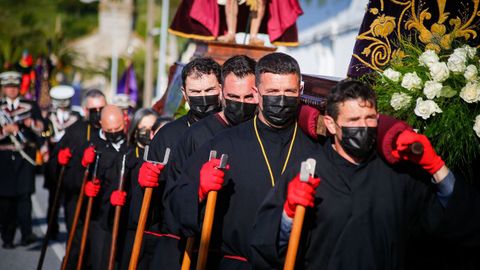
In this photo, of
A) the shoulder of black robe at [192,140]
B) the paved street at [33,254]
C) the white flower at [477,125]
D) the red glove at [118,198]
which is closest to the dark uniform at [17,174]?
the paved street at [33,254]

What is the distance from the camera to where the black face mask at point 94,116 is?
11387 millimetres

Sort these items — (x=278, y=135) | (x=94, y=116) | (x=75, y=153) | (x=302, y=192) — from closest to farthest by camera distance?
(x=302, y=192) < (x=278, y=135) < (x=75, y=153) < (x=94, y=116)

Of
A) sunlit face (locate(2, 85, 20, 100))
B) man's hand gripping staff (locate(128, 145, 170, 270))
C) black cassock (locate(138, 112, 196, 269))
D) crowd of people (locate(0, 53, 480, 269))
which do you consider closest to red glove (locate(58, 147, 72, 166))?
crowd of people (locate(0, 53, 480, 269))

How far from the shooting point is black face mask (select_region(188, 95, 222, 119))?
23.5 feet

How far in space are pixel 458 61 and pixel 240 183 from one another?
1.45 m

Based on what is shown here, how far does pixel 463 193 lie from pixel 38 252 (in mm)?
8648

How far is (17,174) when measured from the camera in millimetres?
13430

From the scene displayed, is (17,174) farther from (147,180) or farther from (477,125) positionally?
(477,125)

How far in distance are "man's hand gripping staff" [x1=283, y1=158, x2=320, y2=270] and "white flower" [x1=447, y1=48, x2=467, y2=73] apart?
1282 millimetres

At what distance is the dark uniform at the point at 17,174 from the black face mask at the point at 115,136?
3.54 metres

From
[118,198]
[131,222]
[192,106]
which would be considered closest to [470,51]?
[192,106]

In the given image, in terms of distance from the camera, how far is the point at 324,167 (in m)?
4.93

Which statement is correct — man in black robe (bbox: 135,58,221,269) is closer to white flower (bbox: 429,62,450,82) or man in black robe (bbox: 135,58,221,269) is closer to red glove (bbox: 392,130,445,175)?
white flower (bbox: 429,62,450,82)

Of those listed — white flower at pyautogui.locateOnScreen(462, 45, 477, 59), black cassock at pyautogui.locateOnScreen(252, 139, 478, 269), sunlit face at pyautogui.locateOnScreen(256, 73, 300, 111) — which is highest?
white flower at pyautogui.locateOnScreen(462, 45, 477, 59)
